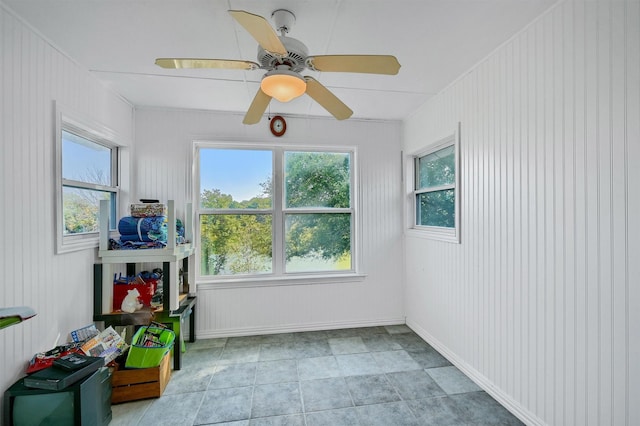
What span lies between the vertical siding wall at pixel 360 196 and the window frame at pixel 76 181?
21cm

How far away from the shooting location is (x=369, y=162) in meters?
3.55

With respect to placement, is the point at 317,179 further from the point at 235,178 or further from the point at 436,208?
the point at 436,208

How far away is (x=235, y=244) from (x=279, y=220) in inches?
22.0

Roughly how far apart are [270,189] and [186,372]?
1.93m

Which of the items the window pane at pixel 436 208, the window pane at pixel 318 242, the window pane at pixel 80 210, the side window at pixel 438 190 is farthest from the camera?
the window pane at pixel 318 242

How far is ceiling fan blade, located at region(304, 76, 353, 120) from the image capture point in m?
1.76

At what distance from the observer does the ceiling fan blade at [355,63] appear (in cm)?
149

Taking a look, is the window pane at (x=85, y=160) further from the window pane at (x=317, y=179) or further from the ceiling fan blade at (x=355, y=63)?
the ceiling fan blade at (x=355, y=63)

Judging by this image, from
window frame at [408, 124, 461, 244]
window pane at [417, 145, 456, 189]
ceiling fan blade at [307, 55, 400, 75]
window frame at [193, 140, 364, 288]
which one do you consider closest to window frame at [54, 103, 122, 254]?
window frame at [193, 140, 364, 288]

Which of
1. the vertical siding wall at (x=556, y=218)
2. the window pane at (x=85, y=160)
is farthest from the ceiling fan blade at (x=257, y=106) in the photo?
the vertical siding wall at (x=556, y=218)

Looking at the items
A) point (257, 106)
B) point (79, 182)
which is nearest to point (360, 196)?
point (257, 106)

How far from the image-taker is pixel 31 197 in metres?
1.86

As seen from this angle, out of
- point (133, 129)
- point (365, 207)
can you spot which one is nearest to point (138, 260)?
point (133, 129)

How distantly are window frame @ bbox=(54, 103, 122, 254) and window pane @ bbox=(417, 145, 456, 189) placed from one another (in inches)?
123
